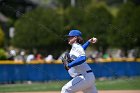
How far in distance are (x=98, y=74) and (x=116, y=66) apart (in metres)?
1.44

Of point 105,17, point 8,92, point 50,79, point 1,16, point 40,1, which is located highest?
point 40,1

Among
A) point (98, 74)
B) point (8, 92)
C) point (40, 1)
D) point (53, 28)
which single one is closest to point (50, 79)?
point (98, 74)

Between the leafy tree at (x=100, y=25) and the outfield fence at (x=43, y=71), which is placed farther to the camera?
the leafy tree at (x=100, y=25)

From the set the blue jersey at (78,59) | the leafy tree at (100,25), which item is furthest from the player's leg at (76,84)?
the leafy tree at (100,25)

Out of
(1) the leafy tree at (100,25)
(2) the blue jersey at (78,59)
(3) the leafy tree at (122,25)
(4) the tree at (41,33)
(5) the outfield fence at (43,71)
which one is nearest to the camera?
(2) the blue jersey at (78,59)

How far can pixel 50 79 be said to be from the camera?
29.2 meters

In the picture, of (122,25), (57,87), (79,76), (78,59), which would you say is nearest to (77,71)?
(79,76)

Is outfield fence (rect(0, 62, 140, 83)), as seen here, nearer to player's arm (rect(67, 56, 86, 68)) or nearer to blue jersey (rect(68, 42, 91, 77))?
blue jersey (rect(68, 42, 91, 77))

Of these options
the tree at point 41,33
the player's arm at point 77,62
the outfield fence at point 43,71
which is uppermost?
the tree at point 41,33

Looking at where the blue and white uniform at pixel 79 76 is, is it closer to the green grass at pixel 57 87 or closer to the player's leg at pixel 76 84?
the player's leg at pixel 76 84

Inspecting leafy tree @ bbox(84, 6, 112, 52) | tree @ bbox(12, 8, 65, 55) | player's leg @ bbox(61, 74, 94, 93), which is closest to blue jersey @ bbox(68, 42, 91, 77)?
player's leg @ bbox(61, 74, 94, 93)

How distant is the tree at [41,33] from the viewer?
46.5m

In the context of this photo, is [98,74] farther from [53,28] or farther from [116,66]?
[53,28]

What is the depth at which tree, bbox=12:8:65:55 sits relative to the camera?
46.5m
